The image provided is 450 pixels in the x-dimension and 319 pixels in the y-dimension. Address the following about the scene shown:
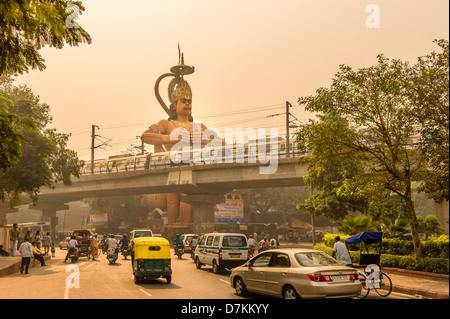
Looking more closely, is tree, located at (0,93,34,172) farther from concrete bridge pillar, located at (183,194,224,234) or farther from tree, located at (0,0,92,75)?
concrete bridge pillar, located at (183,194,224,234)

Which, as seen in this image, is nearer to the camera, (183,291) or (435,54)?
(183,291)

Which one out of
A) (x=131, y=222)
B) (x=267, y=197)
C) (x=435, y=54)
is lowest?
(x=131, y=222)

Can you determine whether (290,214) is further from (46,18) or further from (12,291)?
(46,18)

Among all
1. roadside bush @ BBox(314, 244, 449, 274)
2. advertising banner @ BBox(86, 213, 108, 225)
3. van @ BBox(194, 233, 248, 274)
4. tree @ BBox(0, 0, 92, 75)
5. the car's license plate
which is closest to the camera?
tree @ BBox(0, 0, 92, 75)

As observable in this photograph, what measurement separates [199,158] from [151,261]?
120 ft

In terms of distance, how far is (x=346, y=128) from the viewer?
1906 centimetres

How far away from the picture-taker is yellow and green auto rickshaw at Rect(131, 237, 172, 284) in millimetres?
14695

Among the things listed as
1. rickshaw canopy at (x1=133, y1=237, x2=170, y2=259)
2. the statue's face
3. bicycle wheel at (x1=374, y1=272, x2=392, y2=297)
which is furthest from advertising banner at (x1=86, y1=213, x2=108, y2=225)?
bicycle wheel at (x1=374, y1=272, x2=392, y2=297)

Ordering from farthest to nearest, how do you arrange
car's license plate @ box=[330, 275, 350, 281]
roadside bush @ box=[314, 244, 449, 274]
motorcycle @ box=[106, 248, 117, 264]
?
1. motorcycle @ box=[106, 248, 117, 264]
2. roadside bush @ box=[314, 244, 449, 274]
3. car's license plate @ box=[330, 275, 350, 281]

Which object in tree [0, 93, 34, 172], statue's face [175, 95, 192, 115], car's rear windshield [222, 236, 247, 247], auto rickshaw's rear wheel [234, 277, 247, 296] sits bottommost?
auto rickshaw's rear wheel [234, 277, 247, 296]

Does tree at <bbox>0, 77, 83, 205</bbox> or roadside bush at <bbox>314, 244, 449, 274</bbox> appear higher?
tree at <bbox>0, 77, 83, 205</bbox>

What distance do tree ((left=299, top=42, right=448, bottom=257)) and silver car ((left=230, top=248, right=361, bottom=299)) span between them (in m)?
8.41

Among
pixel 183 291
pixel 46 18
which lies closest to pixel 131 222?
pixel 183 291

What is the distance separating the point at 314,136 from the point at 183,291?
9481 mm
